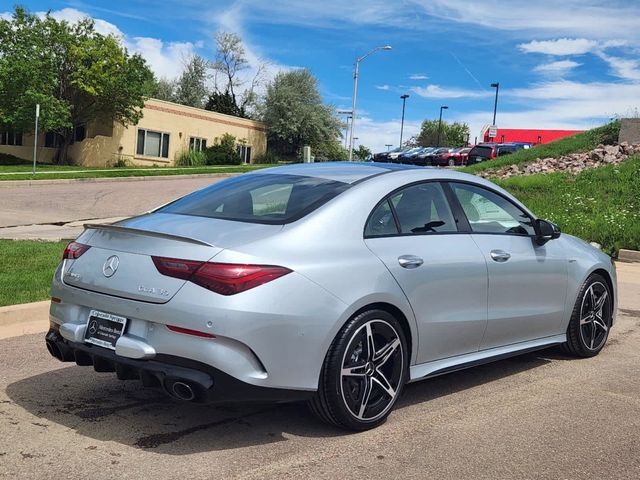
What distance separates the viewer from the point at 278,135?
52.6 meters

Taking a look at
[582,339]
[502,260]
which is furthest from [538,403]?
Answer: [582,339]

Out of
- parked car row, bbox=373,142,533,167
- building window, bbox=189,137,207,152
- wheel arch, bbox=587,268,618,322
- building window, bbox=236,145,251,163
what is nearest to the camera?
wheel arch, bbox=587,268,618,322

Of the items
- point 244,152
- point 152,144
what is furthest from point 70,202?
point 244,152

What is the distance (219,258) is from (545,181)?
2038cm

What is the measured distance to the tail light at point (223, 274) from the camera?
11.7 feet

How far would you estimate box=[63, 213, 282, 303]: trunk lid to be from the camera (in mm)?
3695

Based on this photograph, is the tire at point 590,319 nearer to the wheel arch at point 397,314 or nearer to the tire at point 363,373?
the wheel arch at point 397,314

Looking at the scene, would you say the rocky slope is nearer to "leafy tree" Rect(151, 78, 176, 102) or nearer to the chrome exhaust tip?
the chrome exhaust tip

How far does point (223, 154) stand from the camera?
44.5 metres

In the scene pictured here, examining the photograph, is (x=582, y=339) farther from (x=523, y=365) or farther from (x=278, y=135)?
(x=278, y=135)

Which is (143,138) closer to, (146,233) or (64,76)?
(64,76)

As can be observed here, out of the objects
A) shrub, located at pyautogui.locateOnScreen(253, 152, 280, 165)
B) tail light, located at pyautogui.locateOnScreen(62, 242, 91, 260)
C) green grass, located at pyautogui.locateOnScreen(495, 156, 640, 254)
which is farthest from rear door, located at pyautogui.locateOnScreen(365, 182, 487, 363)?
shrub, located at pyautogui.locateOnScreen(253, 152, 280, 165)

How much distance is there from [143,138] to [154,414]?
129 ft

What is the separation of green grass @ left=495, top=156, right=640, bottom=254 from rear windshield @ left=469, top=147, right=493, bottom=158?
58.3 feet
